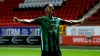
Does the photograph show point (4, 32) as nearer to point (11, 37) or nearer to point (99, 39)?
point (11, 37)

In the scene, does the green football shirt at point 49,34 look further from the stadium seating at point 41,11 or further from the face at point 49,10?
the stadium seating at point 41,11

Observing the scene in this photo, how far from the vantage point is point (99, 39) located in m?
18.3

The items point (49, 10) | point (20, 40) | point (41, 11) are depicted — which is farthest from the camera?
point (41, 11)

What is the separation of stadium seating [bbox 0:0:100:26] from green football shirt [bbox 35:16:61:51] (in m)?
18.4

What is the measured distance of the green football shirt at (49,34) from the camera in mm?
5895

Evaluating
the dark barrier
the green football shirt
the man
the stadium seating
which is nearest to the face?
the man

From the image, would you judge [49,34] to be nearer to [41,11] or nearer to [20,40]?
[20,40]

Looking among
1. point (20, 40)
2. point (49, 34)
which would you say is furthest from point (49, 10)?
point (20, 40)

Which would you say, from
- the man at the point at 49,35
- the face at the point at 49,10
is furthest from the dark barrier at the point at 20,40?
the face at the point at 49,10

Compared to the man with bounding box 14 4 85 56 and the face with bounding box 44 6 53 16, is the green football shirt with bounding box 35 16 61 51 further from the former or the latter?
the face with bounding box 44 6 53 16

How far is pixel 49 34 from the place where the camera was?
5891mm

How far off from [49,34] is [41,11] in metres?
22.0

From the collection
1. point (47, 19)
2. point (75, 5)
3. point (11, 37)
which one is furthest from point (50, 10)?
point (75, 5)

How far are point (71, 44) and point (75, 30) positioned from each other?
0.86 m
